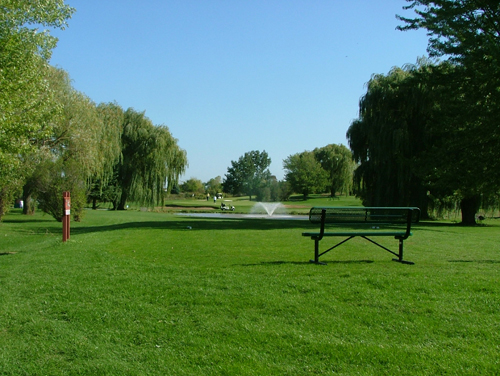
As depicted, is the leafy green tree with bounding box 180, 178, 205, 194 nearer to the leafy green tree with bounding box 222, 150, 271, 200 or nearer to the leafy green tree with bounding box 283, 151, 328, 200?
the leafy green tree with bounding box 222, 150, 271, 200

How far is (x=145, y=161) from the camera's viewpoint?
1559 inches

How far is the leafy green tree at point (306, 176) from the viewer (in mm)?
81500

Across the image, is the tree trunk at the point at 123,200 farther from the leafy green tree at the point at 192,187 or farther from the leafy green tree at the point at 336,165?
the leafy green tree at the point at 192,187

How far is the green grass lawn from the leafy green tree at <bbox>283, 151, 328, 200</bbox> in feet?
240

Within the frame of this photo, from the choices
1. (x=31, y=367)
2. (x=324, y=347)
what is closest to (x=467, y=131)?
(x=324, y=347)

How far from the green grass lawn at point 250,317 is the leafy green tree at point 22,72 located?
6.81 metres

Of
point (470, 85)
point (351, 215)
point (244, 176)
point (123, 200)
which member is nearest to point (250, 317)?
point (351, 215)

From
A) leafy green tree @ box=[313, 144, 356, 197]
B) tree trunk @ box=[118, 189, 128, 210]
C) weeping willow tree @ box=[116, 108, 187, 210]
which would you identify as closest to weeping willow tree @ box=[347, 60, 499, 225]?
weeping willow tree @ box=[116, 108, 187, 210]

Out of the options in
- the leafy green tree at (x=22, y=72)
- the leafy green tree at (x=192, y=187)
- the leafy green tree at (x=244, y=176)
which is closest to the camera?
the leafy green tree at (x=22, y=72)

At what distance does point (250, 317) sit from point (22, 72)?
13.2 m

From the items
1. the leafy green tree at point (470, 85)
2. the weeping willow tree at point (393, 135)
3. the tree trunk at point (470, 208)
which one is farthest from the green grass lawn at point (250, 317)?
the tree trunk at point (470, 208)

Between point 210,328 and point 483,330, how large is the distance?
2661mm

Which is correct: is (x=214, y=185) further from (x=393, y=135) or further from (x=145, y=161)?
(x=393, y=135)

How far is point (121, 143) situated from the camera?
39094mm
